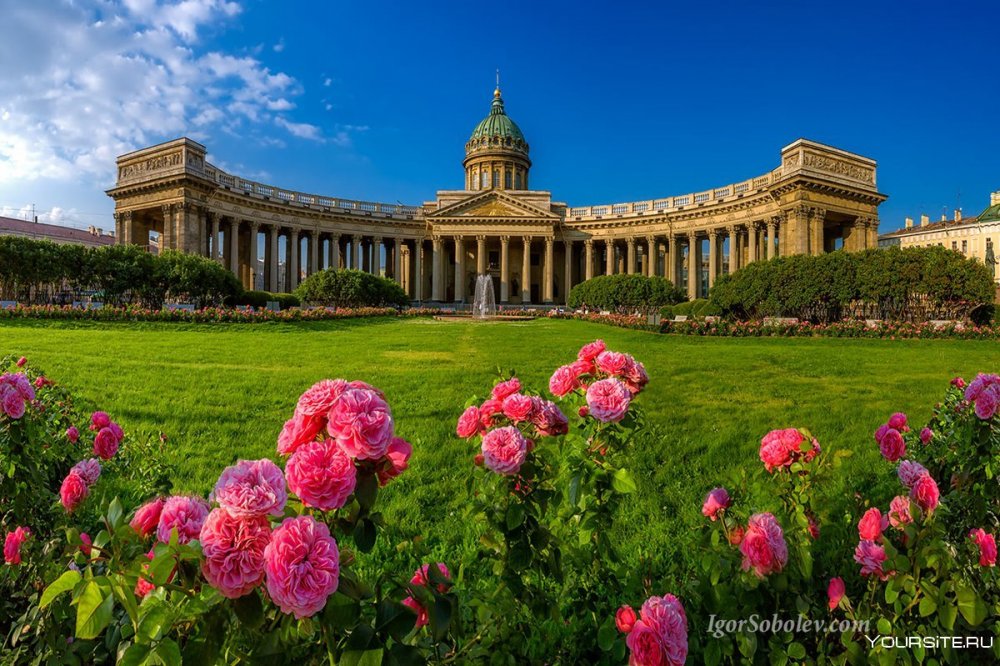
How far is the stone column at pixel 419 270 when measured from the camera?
57125 millimetres

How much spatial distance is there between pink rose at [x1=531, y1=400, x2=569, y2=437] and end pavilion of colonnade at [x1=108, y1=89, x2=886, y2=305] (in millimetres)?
43663

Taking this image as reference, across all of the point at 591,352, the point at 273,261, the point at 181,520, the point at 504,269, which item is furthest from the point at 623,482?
the point at 504,269

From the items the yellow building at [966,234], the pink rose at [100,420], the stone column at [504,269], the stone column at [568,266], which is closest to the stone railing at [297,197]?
the stone column at [504,269]

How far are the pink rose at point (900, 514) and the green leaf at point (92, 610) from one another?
9.53 feet

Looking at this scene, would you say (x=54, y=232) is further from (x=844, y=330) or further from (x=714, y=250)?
(x=844, y=330)

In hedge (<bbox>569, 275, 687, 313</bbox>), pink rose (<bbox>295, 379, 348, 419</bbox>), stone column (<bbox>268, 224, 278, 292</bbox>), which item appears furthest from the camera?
stone column (<bbox>268, 224, 278, 292</bbox>)

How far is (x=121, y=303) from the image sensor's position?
24.9 meters

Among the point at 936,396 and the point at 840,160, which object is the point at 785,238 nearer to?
the point at 840,160

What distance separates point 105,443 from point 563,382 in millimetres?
2702

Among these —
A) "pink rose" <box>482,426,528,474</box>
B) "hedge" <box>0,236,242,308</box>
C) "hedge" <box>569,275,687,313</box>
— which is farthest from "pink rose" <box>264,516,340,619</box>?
"hedge" <box>569,275,687,313</box>

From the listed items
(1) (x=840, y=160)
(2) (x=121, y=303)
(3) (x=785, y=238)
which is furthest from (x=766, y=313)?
(2) (x=121, y=303)

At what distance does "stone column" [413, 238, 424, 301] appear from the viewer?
187 feet

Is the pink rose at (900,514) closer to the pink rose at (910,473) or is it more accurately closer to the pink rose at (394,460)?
the pink rose at (910,473)

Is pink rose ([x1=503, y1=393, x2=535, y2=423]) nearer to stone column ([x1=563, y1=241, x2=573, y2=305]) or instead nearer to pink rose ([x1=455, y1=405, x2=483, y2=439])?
pink rose ([x1=455, y1=405, x2=483, y2=439])
